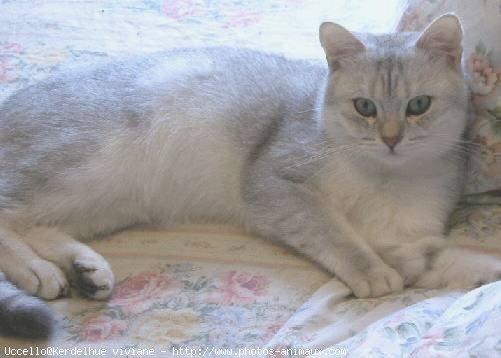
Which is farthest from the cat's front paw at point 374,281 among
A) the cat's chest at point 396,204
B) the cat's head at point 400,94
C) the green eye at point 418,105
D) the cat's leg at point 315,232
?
the green eye at point 418,105

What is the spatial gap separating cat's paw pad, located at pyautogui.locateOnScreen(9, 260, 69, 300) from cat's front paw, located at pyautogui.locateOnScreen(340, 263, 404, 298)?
2.14 ft

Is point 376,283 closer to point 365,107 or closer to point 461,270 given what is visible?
point 461,270

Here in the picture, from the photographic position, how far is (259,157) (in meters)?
1.88

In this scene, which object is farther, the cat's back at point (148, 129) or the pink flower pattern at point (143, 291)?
the cat's back at point (148, 129)

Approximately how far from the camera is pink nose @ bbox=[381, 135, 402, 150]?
5.19 feet

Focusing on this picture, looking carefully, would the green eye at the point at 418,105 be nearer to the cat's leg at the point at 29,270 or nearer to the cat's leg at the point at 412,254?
the cat's leg at the point at 412,254

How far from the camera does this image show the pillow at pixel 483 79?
1.68m

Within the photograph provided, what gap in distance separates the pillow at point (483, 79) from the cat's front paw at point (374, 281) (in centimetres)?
36

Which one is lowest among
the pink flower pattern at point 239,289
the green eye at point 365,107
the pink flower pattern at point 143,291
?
the pink flower pattern at point 143,291

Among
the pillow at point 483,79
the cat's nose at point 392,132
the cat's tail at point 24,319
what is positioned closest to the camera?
the cat's tail at point 24,319

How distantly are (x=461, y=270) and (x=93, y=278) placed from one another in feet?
2.74

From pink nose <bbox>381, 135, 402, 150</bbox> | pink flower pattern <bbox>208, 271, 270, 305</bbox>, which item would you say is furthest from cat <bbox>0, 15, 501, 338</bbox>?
pink flower pattern <bbox>208, 271, 270, 305</bbox>

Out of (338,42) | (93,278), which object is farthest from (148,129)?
(338,42)

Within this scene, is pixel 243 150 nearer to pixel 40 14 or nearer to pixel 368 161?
pixel 368 161
